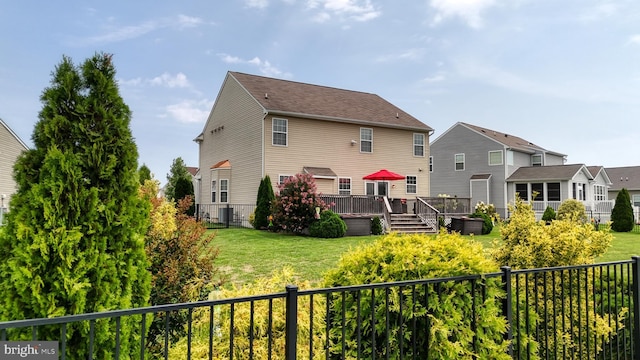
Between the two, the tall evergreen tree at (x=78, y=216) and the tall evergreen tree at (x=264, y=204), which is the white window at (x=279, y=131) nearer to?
the tall evergreen tree at (x=264, y=204)

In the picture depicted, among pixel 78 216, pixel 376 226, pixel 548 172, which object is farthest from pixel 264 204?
pixel 548 172

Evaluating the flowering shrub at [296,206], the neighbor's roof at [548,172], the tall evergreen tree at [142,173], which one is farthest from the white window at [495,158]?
the tall evergreen tree at [142,173]

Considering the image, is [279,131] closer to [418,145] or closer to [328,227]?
[328,227]

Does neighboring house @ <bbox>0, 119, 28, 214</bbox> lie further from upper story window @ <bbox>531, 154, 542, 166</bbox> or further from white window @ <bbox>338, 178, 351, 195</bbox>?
upper story window @ <bbox>531, 154, 542, 166</bbox>

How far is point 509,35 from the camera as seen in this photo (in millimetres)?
11742

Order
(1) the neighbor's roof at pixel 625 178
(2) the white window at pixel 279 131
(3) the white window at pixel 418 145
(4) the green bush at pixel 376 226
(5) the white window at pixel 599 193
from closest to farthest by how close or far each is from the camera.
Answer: (4) the green bush at pixel 376 226 < (2) the white window at pixel 279 131 < (3) the white window at pixel 418 145 < (5) the white window at pixel 599 193 < (1) the neighbor's roof at pixel 625 178

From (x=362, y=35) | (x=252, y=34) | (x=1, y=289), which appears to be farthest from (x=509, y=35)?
(x=1, y=289)

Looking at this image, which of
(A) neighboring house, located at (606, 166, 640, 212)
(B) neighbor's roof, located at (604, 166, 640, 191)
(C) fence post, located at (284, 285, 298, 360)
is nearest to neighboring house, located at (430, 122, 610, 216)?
(A) neighboring house, located at (606, 166, 640, 212)

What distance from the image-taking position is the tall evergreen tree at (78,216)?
2213 millimetres

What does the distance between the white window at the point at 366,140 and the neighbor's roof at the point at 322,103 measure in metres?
0.51

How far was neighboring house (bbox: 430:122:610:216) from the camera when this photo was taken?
29.0 m

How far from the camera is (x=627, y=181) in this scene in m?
40.5

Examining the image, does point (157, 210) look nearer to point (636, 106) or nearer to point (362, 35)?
point (362, 35)

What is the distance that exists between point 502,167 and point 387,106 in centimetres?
1178
